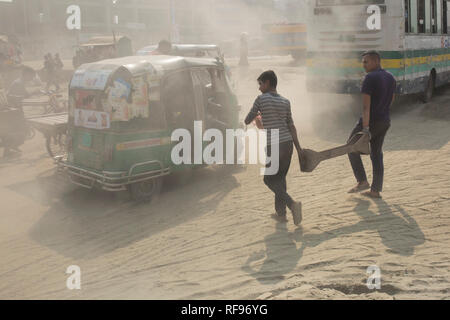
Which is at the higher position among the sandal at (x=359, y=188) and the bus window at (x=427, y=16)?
the bus window at (x=427, y=16)

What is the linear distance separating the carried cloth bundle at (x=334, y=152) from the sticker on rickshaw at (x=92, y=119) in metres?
2.75

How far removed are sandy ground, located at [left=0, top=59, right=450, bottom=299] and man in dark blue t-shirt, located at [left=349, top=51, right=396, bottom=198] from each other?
0.50 metres

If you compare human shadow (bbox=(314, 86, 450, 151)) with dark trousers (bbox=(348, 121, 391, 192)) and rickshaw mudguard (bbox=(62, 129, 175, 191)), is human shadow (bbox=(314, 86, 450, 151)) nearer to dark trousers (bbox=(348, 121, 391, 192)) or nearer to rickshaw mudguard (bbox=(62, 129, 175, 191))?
dark trousers (bbox=(348, 121, 391, 192))

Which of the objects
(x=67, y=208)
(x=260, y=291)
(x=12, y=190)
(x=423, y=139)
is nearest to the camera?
(x=260, y=291)

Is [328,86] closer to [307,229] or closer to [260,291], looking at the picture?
[307,229]

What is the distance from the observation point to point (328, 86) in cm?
1270

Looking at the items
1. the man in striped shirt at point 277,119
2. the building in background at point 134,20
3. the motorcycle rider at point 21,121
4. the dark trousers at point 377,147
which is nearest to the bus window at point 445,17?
the dark trousers at point 377,147

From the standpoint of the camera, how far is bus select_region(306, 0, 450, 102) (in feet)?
38.4

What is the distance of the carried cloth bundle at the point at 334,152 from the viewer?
20.7ft

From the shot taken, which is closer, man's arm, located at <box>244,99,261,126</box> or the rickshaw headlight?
man's arm, located at <box>244,99,261,126</box>

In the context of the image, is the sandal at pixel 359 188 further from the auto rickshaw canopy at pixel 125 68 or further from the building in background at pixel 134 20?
the building in background at pixel 134 20

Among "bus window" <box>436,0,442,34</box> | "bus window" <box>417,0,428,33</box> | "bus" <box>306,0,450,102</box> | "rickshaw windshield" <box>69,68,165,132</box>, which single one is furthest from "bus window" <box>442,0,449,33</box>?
"rickshaw windshield" <box>69,68,165,132</box>
